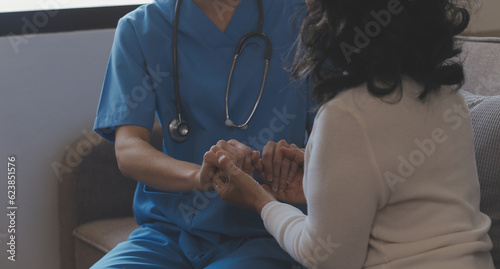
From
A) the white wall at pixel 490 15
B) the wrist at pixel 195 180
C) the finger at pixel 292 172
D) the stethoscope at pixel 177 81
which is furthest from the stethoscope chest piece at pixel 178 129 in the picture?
the white wall at pixel 490 15

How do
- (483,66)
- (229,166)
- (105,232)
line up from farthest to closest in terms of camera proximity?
(105,232)
(483,66)
(229,166)

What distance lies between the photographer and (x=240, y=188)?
104cm

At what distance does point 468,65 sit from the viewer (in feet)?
4.63

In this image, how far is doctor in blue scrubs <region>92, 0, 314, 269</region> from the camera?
3.84ft

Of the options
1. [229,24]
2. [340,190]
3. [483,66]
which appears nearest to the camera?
[340,190]

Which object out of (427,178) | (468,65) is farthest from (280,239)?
(468,65)

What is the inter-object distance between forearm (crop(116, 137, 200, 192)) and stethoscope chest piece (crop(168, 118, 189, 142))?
0.17 feet

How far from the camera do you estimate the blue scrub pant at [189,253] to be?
3.57ft

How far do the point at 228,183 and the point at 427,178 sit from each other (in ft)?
1.14

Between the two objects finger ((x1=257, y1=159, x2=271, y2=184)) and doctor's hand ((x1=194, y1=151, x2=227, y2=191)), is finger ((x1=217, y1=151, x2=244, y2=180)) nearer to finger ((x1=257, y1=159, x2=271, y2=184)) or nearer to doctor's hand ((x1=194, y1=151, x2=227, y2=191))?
doctor's hand ((x1=194, y1=151, x2=227, y2=191))

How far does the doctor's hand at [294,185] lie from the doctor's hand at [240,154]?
51 mm

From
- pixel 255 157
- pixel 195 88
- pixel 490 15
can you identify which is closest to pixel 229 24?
pixel 195 88

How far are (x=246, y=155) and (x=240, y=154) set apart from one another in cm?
2

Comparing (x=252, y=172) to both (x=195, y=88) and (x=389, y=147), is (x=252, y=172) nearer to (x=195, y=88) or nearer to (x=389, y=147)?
(x=195, y=88)
